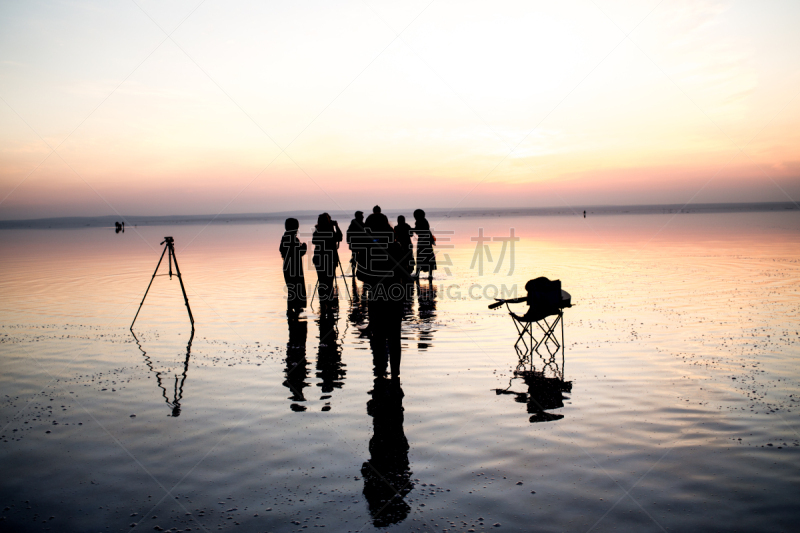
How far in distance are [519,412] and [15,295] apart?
1590cm

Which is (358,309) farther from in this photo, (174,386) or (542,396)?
(542,396)

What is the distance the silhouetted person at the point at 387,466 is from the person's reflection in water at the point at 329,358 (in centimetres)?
72

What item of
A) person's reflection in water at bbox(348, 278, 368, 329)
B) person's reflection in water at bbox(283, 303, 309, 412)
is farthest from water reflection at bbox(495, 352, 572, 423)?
person's reflection in water at bbox(348, 278, 368, 329)

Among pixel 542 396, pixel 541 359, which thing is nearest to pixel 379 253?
pixel 542 396

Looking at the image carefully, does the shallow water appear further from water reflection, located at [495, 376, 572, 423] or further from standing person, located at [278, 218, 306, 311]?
standing person, located at [278, 218, 306, 311]

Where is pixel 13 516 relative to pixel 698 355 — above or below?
below

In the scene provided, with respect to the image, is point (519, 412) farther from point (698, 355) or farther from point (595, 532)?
point (698, 355)

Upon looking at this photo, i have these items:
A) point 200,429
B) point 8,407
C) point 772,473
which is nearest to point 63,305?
point 8,407

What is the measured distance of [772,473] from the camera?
14.9 feet

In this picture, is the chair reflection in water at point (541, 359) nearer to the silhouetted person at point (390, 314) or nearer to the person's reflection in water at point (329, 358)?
the silhouetted person at point (390, 314)

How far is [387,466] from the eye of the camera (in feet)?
15.6

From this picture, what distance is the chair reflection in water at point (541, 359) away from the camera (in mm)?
6449

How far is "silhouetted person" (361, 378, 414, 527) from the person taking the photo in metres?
4.01

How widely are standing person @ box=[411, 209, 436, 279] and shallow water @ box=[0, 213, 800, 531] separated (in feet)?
19.2
